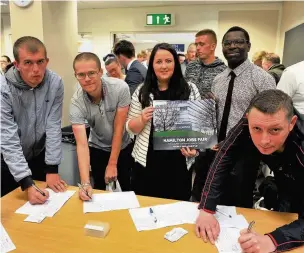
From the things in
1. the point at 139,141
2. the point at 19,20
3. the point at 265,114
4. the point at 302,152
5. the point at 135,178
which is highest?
the point at 19,20

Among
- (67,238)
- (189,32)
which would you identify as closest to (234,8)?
(189,32)

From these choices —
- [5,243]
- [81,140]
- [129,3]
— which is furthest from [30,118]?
[129,3]

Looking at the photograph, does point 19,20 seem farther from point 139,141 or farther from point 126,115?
point 139,141

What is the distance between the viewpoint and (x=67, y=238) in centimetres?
119

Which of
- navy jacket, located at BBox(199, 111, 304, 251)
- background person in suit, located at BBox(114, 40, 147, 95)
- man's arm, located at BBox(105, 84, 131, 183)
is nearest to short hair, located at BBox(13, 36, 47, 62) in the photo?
man's arm, located at BBox(105, 84, 131, 183)

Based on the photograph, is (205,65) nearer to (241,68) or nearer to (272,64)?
(241,68)

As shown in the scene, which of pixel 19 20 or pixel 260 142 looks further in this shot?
pixel 19 20

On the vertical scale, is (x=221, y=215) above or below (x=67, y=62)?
below

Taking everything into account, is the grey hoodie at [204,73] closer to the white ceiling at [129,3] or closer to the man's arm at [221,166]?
the man's arm at [221,166]

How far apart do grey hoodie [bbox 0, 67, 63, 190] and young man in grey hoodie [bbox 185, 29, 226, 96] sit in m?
1.24

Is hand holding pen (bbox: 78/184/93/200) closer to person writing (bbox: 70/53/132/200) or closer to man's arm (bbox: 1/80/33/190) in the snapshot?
person writing (bbox: 70/53/132/200)

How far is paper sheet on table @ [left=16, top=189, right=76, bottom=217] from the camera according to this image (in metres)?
1.40

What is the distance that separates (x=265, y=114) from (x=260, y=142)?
130mm

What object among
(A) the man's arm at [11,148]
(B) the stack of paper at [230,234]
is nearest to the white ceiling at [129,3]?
(A) the man's arm at [11,148]
